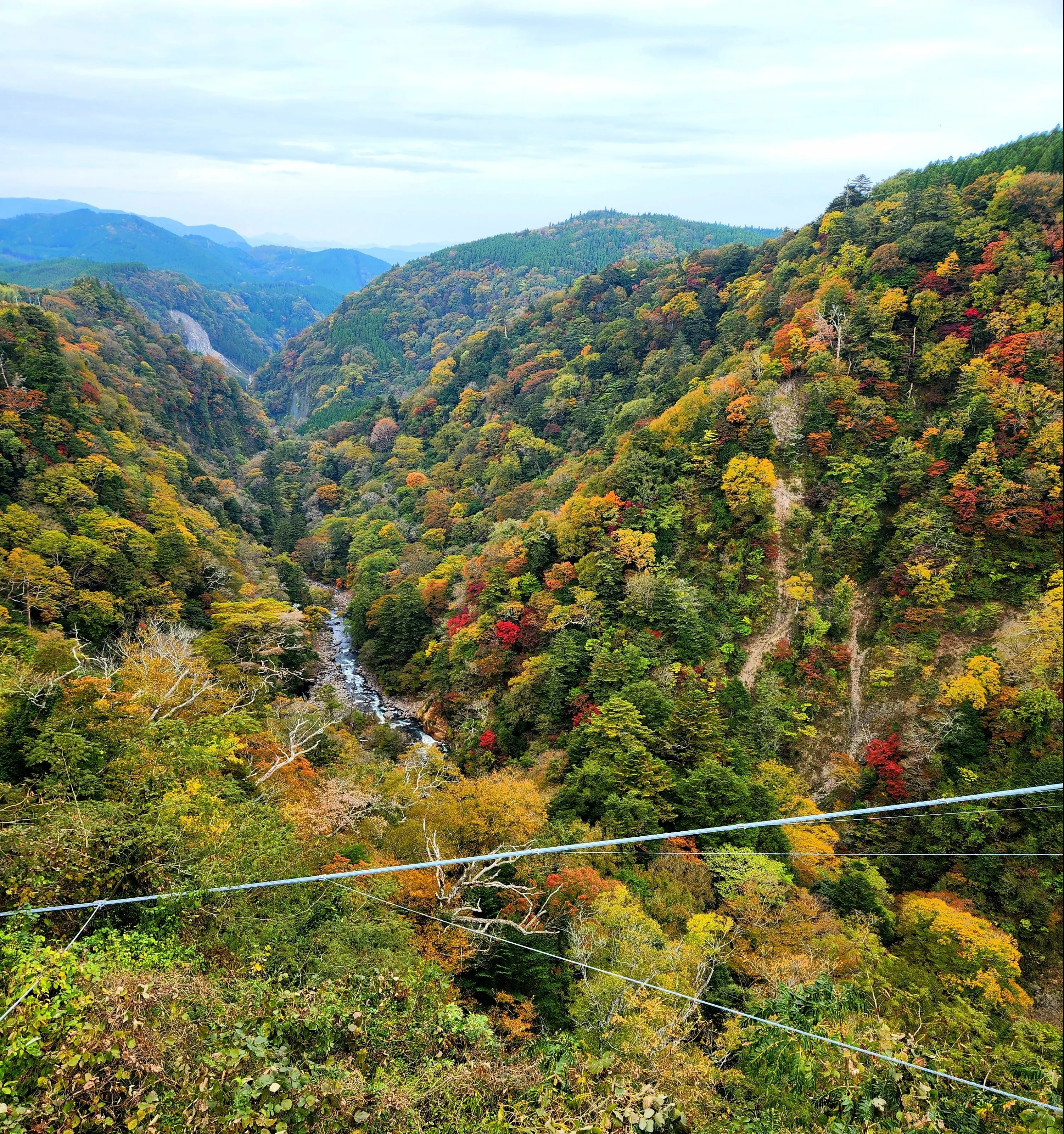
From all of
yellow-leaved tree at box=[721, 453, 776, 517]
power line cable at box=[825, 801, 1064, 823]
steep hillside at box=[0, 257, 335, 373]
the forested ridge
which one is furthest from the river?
steep hillside at box=[0, 257, 335, 373]

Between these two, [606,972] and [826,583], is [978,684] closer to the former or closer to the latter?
[826,583]

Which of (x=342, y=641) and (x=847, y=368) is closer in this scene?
(x=847, y=368)

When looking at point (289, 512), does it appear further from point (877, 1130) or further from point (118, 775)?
point (877, 1130)

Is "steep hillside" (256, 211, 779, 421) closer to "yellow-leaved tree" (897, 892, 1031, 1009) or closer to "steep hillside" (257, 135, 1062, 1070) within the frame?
"steep hillside" (257, 135, 1062, 1070)

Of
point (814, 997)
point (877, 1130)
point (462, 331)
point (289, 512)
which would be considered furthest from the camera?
point (462, 331)

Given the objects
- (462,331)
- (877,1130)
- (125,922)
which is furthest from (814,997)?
(462,331)

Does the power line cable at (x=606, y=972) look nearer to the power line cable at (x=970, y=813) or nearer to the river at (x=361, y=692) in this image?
the power line cable at (x=970, y=813)

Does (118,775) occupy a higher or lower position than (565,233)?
lower
